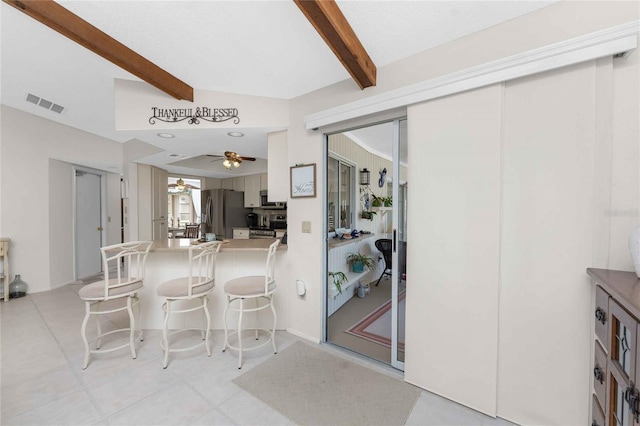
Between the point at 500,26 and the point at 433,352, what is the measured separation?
2169mm

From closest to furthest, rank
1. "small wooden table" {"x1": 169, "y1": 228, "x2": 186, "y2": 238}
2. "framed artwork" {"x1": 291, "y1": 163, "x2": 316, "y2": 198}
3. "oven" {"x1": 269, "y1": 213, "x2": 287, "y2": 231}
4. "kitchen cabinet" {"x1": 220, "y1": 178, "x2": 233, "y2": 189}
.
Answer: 1. "framed artwork" {"x1": 291, "y1": 163, "x2": 316, "y2": 198}
2. "oven" {"x1": 269, "y1": 213, "x2": 287, "y2": 231}
3. "kitchen cabinet" {"x1": 220, "y1": 178, "x2": 233, "y2": 189}
4. "small wooden table" {"x1": 169, "y1": 228, "x2": 186, "y2": 238}

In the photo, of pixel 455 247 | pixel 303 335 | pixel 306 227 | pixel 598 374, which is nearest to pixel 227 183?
pixel 306 227

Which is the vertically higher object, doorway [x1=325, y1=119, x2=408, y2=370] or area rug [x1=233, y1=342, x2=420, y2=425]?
doorway [x1=325, y1=119, x2=408, y2=370]

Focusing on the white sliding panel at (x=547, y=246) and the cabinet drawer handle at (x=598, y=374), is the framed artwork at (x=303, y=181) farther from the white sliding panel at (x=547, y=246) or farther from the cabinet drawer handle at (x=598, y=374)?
the cabinet drawer handle at (x=598, y=374)

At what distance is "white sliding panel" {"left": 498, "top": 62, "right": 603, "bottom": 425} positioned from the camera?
4.51 feet

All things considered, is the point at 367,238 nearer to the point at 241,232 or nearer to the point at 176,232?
the point at 241,232

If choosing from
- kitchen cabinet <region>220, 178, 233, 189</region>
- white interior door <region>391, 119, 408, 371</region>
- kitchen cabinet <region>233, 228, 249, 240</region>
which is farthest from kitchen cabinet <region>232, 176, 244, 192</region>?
white interior door <region>391, 119, 408, 371</region>

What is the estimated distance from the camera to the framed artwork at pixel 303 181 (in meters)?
2.46

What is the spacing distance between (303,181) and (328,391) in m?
1.77

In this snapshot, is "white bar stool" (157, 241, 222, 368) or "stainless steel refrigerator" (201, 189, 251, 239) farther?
"stainless steel refrigerator" (201, 189, 251, 239)

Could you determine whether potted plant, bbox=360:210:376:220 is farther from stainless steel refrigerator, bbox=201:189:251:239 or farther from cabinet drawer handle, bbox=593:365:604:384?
stainless steel refrigerator, bbox=201:189:251:239

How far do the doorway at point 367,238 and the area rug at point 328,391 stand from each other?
29 centimetres

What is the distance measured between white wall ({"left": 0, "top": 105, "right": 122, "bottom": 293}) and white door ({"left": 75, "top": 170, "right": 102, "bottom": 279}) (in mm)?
254

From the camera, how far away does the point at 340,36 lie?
5.09ft
